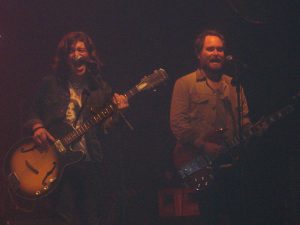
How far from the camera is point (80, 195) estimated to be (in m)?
4.33

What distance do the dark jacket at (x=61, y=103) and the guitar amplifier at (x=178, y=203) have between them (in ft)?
4.06

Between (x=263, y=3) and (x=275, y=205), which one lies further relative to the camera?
(x=263, y=3)

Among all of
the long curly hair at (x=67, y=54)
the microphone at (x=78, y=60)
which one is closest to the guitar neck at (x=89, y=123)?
the long curly hair at (x=67, y=54)

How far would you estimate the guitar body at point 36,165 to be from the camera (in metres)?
4.48

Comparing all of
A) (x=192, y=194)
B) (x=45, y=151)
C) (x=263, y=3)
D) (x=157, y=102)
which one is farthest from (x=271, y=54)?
(x=45, y=151)

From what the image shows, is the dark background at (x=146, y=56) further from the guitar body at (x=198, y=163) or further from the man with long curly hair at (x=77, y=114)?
the man with long curly hair at (x=77, y=114)

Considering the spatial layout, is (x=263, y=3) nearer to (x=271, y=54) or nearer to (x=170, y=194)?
(x=271, y=54)

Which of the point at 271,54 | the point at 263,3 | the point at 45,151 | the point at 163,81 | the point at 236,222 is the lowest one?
the point at 236,222

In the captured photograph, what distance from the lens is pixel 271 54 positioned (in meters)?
5.83

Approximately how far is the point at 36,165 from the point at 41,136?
315 mm

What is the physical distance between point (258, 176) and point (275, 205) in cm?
38

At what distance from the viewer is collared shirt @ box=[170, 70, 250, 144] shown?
→ 5.10 m

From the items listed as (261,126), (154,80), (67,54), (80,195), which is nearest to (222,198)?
(261,126)

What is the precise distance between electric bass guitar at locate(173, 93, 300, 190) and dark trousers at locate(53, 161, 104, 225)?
3.45ft
